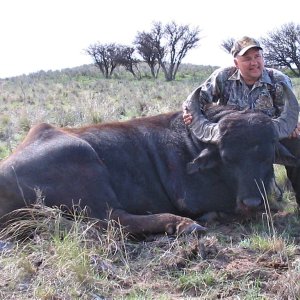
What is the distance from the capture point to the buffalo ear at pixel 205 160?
5852 millimetres

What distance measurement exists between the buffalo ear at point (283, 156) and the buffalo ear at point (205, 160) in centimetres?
65

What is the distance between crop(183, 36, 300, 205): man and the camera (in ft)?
19.6

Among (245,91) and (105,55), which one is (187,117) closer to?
(245,91)

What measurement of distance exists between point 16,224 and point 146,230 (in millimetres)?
1199

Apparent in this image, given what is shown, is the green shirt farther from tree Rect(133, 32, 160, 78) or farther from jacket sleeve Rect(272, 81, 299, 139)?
tree Rect(133, 32, 160, 78)

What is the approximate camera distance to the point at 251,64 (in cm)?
645

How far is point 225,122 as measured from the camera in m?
5.75

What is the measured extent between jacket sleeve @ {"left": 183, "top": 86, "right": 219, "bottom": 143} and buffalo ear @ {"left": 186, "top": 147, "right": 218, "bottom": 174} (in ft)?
0.39

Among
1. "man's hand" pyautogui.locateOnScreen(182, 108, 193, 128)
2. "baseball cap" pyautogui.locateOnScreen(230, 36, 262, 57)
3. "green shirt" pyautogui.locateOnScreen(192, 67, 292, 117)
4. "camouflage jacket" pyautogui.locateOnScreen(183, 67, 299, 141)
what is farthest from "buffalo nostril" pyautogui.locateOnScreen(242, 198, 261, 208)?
"baseball cap" pyautogui.locateOnScreen(230, 36, 262, 57)

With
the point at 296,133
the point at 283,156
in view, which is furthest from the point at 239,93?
the point at 283,156

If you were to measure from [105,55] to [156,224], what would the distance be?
5359cm

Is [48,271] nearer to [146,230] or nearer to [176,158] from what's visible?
[146,230]

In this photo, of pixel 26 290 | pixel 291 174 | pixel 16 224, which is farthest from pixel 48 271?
Result: pixel 291 174

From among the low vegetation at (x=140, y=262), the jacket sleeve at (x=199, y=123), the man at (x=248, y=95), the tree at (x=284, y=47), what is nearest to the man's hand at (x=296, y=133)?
the man at (x=248, y=95)
